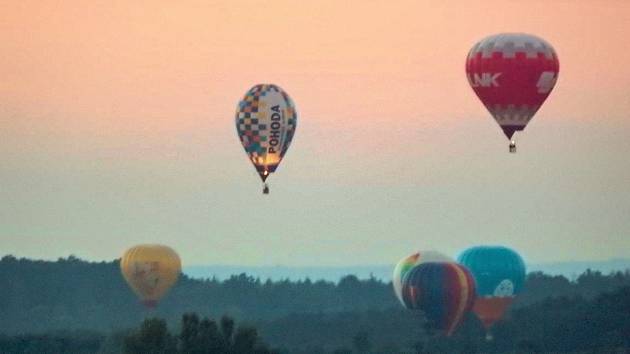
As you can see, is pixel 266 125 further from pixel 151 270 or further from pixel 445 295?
pixel 151 270

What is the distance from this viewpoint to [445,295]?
231ft

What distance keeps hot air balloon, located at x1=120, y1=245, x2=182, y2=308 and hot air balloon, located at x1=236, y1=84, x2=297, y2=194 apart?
1387cm

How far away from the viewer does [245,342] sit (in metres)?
50.9

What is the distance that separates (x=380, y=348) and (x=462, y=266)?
4.57m

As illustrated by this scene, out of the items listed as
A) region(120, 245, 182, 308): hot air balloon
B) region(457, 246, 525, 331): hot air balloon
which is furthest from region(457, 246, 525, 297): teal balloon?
region(120, 245, 182, 308): hot air balloon

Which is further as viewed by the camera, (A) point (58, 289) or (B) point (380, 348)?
(A) point (58, 289)

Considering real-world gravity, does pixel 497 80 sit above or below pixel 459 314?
above

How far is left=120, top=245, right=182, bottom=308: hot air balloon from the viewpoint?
74188mm

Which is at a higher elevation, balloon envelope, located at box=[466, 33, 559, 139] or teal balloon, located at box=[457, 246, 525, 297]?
balloon envelope, located at box=[466, 33, 559, 139]

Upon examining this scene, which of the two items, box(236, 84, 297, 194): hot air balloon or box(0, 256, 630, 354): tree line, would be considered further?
box(0, 256, 630, 354): tree line

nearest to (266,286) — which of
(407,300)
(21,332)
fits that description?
(21,332)

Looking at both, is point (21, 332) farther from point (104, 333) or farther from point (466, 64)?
point (466, 64)

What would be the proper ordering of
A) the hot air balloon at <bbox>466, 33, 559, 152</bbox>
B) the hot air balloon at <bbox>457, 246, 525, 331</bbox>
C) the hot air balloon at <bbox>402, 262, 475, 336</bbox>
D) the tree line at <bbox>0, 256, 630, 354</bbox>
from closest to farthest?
the hot air balloon at <bbox>466, 33, 559, 152</bbox>
the tree line at <bbox>0, 256, 630, 354</bbox>
the hot air balloon at <bbox>402, 262, 475, 336</bbox>
the hot air balloon at <bbox>457, 246, 525, 331</bbox>

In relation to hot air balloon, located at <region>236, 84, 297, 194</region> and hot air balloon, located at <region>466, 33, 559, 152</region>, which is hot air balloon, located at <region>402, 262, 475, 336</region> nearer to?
Answer: hot air balloon, located at <region>236, 84, 297, 194</region>
